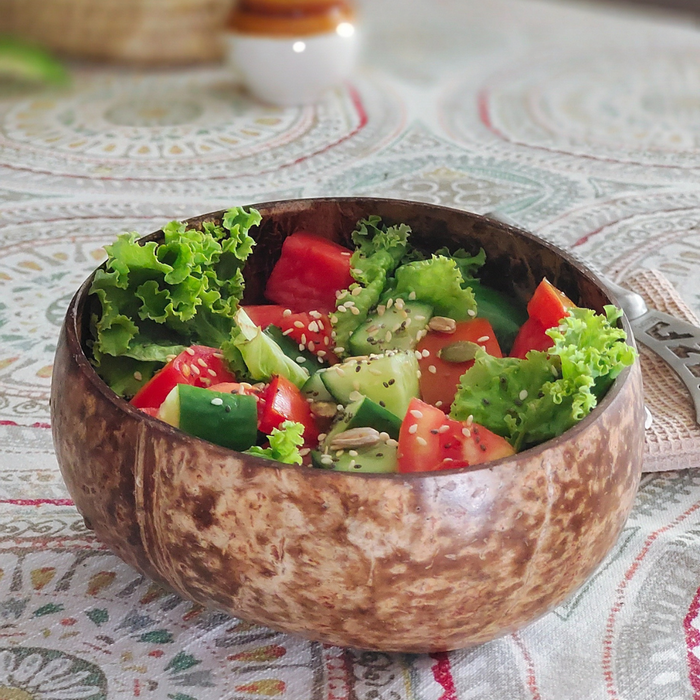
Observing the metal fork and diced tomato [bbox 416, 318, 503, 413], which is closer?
diced tomato [bbox 416, 318, 503, 413]

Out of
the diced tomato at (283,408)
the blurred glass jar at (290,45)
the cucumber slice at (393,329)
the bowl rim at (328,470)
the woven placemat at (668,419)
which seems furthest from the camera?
the blurred glass jar at (290,45)

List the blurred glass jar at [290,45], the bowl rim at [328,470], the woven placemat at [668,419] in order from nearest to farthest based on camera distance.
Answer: the bowl rim at [328,470] < the woven placemat at [668,419] < the blurred glass jar at [290,45]

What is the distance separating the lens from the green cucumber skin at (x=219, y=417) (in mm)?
665

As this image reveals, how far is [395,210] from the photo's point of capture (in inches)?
34.7

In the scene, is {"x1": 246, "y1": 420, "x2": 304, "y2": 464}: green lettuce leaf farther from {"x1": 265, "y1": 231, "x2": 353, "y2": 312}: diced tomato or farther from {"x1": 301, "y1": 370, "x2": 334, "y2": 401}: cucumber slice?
{"x1": 265, "y1": 231, "x2": 353, "y2": 312}: diced tomato

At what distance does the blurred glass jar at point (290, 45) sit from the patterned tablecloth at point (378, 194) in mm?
60

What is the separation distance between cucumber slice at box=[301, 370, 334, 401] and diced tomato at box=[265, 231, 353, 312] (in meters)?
0.14

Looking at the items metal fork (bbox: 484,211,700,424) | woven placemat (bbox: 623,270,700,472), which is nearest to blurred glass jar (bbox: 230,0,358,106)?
metal fork (bbox: 484,211,700,424)

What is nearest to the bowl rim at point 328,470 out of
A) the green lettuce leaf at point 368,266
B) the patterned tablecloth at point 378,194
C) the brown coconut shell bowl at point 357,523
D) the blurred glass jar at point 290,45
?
the brown coconut shell bowl at point 357,523

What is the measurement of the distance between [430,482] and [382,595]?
0.09 m

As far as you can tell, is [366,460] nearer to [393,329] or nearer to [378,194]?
[393,329]

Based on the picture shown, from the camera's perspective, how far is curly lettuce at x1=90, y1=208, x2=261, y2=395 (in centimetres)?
77

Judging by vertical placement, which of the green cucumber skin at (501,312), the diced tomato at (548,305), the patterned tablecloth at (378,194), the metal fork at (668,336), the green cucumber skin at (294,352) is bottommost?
the patterned tablecloth at (378,194)

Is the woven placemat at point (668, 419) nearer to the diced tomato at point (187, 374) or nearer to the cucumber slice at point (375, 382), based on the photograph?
the cucumber slice at point (375, 382)
